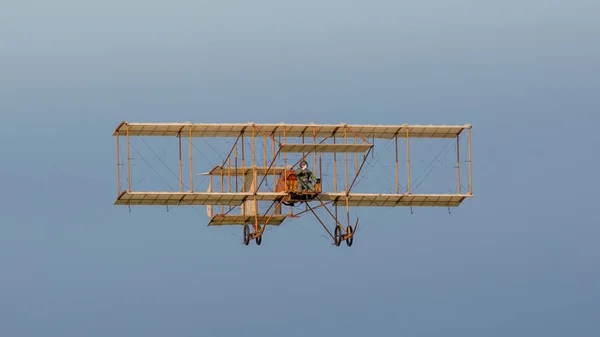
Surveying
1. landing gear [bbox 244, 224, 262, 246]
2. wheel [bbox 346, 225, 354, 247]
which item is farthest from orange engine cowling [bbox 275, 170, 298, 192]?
wheel [bbox 346, 225, 354, 247]

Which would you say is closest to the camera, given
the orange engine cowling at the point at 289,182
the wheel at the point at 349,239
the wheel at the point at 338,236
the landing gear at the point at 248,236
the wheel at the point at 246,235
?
the orange engine cowling at the point at 289,182

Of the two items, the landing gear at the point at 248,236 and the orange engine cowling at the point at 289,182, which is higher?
the orange engine cowling at the point at 289,182

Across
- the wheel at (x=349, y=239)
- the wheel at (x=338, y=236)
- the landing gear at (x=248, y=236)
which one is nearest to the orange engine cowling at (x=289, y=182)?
the landing gear at (x=248, y=236)

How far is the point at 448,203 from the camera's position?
84.6 meters

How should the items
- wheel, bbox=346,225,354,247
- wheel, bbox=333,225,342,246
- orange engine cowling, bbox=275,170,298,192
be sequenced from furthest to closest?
1. wheel, bbox=333,225,342,246
2. wheel, bbox=346,225,354,247
3. orange engine cowling, bbox=275,170,298,192

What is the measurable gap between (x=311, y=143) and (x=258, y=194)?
2.77m

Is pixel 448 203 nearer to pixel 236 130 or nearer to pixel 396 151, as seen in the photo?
pixel 396 151

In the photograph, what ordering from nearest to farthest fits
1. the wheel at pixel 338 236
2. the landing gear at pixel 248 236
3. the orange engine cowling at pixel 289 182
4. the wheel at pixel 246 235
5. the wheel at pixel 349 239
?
the orange engine cowling at pixel 289 182 < the wheel at pixel 349 239 < the wheel at pixel 338 236 < the landing gear at pixel 248 236 < the wheel at pixel 246 235

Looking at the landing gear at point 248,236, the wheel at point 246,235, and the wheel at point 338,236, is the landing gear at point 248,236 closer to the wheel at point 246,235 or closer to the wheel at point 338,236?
the wheel at point 246,235

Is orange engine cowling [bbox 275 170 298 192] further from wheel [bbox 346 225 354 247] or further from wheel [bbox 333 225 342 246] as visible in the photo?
wheel [bbox 346 225 354 247]

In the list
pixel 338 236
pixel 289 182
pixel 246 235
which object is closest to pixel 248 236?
pixel 246 235

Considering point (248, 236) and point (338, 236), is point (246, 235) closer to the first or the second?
point (248, 236)

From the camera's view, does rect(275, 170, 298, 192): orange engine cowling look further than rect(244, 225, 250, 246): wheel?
No

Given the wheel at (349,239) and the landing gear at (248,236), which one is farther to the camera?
the landing gear at (248,236)
